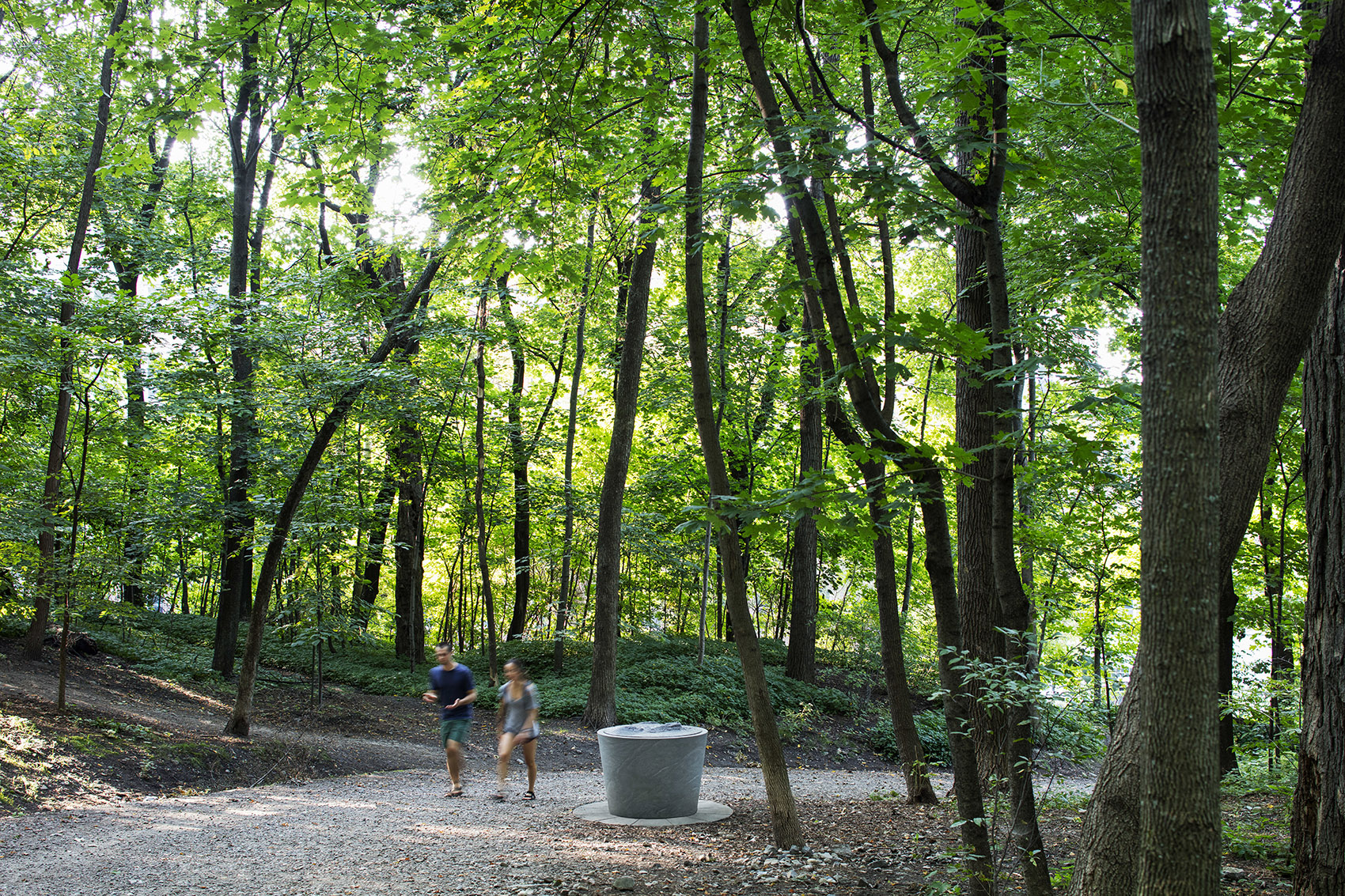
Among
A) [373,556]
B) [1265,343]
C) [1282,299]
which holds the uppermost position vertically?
[1282,299]

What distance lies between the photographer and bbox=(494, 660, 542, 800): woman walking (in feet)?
27.8

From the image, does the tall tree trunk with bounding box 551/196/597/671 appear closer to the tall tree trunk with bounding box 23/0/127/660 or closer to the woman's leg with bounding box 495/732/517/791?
the woman's leg with bounding box 495/732/517/791

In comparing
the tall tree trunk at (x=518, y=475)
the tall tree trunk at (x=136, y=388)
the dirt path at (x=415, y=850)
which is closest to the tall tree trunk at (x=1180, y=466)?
the dirt path at (x=415, y=850)

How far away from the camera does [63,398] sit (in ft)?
36.8

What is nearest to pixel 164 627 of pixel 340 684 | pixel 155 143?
pixel 340 684

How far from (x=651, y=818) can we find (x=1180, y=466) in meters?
6.63

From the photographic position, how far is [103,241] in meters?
16.3

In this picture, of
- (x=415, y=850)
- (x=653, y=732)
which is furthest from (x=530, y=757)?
(x=415, y=850)

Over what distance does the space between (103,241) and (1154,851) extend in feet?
65.0

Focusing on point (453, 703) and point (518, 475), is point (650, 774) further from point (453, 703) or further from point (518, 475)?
point (518, 475)

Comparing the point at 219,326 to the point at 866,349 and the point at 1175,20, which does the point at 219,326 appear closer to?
the point at 866,349

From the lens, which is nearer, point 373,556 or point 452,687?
point 452,687

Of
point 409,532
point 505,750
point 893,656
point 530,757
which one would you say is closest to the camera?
point 893,656

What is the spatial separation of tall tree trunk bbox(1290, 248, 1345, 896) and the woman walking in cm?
667
